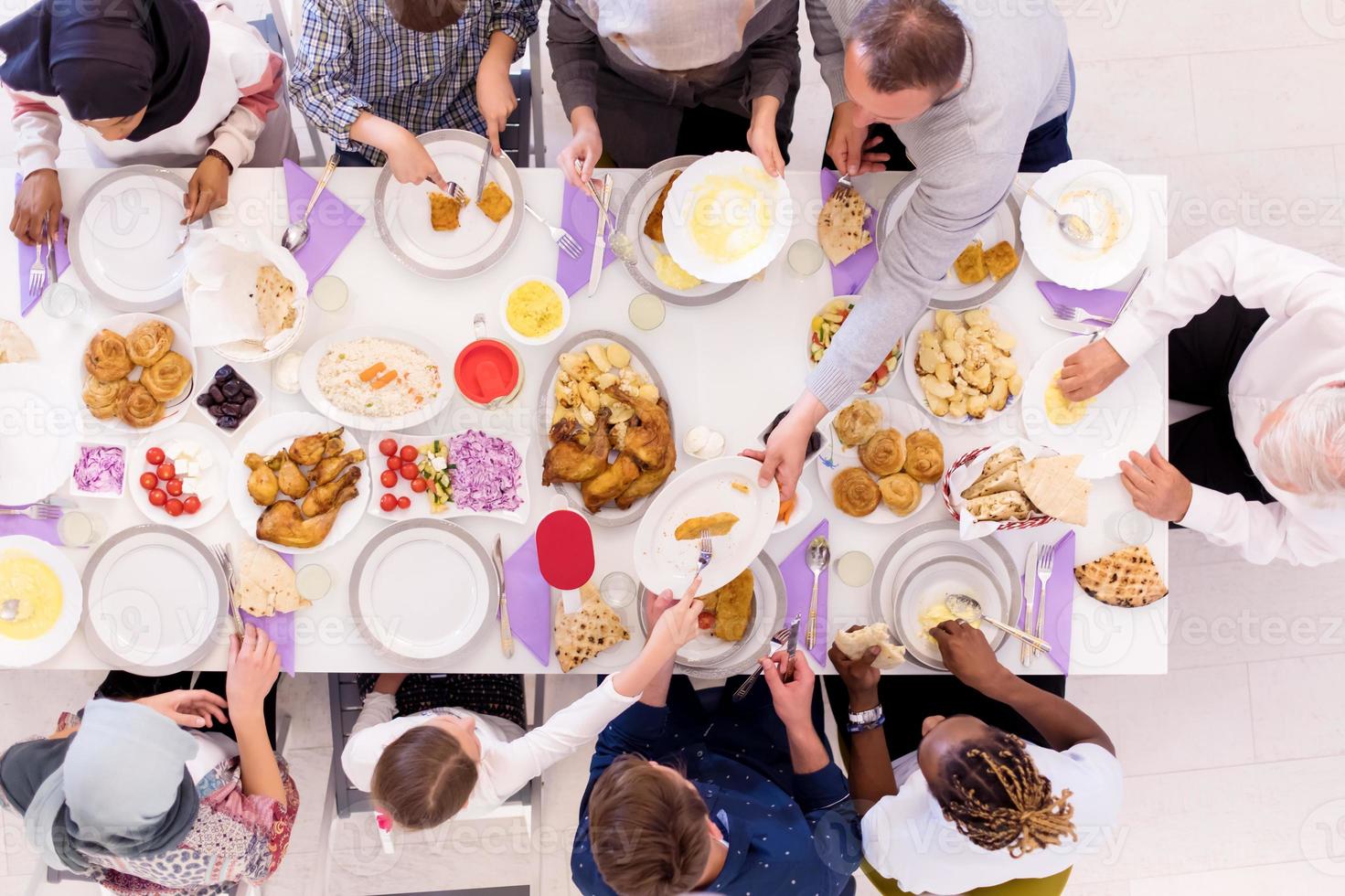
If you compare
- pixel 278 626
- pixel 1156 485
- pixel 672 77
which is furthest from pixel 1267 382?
pixel 278 626

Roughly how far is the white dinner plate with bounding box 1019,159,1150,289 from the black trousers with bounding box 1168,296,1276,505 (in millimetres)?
516

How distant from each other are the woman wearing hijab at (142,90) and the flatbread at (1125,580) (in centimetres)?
242

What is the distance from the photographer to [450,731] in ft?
6.63

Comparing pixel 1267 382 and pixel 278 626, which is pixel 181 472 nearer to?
pixel 278 626

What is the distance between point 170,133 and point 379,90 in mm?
560

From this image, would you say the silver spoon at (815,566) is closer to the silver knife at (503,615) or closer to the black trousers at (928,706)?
the black trousers at (928,706)

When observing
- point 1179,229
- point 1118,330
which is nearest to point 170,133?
point 1118,330

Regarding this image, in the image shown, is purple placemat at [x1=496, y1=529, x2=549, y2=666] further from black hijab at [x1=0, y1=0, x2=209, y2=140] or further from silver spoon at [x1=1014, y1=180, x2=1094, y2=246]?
silver spoon at [x1=1014, y1=180, x2=1094, y2=246]

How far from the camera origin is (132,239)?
2.16 m

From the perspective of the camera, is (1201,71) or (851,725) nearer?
(851,725)

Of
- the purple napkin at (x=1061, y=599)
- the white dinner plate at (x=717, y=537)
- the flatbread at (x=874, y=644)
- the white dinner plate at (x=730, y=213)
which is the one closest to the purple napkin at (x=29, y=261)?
the white dinner plate at (x=730, y=213)

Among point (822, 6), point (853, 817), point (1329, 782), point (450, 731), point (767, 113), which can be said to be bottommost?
point (1329, 782)

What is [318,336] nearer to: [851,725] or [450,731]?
[450,731]

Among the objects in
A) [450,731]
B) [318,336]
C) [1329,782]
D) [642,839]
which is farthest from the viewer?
[1329,782]
